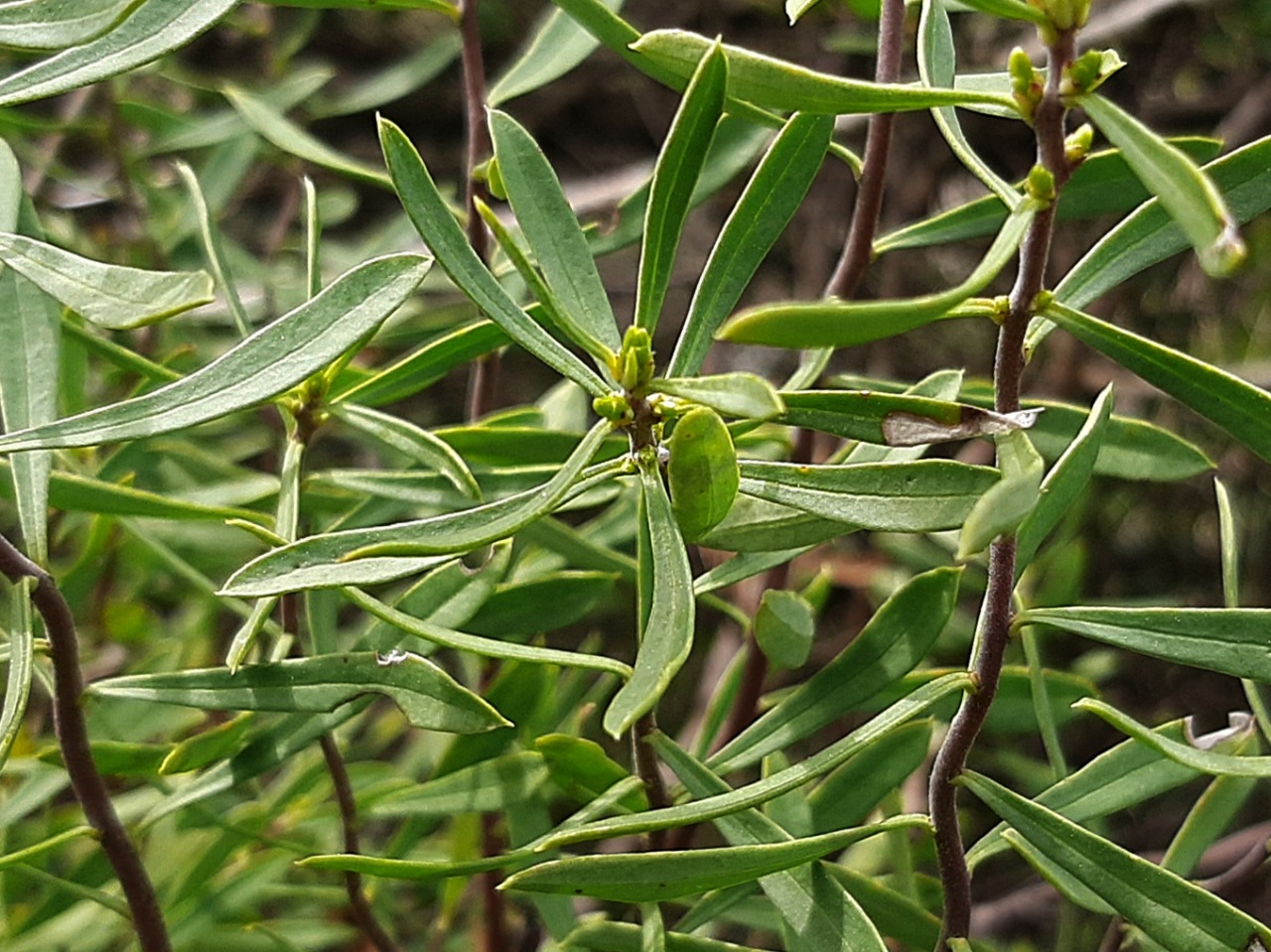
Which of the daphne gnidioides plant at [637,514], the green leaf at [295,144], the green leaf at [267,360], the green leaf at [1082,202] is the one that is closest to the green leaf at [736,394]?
the daphne gnidioides plant at [637,514]

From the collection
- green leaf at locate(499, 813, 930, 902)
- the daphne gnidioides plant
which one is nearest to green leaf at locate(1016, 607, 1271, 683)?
the daphne gnidioides plant

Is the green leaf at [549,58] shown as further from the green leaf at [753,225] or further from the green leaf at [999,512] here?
the green leaf at [999,512]

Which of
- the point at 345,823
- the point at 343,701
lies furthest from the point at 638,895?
the point at 345,823

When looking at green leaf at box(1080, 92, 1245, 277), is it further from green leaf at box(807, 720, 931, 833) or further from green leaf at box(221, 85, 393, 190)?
green leaf at box(221, 85, 393, 190)

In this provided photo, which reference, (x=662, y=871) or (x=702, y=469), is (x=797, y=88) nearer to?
(x=702, y=469)

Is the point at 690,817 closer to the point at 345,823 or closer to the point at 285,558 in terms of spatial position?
the point at 285,558

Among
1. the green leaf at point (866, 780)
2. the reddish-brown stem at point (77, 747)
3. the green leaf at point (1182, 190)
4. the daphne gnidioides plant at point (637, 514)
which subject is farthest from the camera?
the green leaf at point (866, 780)
